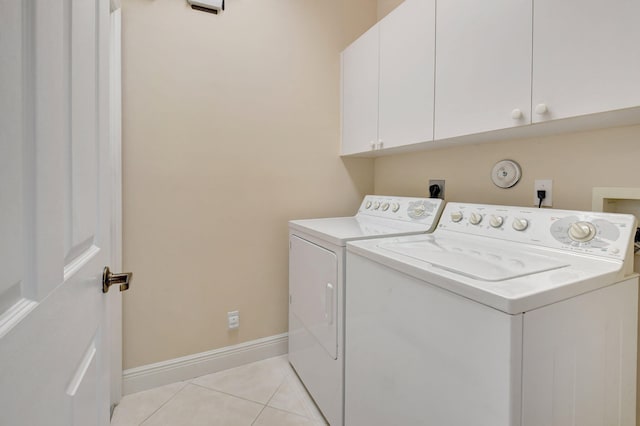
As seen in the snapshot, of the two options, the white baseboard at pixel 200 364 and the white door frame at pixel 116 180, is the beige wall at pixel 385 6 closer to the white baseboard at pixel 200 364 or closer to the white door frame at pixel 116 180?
the white door frame at pixel 116 180

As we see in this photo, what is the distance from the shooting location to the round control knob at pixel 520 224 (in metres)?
1.17

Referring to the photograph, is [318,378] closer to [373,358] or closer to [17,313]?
[373,358]

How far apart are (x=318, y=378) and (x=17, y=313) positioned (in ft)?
4.80


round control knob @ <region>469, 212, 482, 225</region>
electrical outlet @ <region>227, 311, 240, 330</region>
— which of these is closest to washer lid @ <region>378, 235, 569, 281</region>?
round control knob @ <region>469, 212, 482, 225</region>

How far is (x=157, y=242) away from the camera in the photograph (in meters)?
1.76

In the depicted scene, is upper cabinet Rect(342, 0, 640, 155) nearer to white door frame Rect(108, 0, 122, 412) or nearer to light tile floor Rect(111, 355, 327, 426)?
white door frame Rect(108, 0, 122, 412)

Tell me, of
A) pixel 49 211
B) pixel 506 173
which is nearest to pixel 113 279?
pixel 49 211

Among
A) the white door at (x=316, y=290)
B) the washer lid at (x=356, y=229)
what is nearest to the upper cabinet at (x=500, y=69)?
the washer lid at (x=356, y=229)

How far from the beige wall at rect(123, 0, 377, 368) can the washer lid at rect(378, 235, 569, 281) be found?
1.06m

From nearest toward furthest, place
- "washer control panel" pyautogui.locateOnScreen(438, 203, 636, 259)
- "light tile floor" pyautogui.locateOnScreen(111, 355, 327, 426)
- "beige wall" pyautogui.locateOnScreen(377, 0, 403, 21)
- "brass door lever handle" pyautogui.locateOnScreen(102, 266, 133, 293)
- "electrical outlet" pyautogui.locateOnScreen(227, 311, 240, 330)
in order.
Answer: "brass door lever handle" pyautogui.locateOnScreen(102, 266, 133, 293)
"washer control panel" pyautogui.locateOnScreen(438, 203, 636, 259)
"light tile floor" pyautogui.locateOnScreen(111, 355, 327, 426)
"electrical outlet" pyautogui.locateOnScreen(227, 311, 240, 330)
"beige wall" pyautogui.locateOnScreen(377, 0, 403, 21)

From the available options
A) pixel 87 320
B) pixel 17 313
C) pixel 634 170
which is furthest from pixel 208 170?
pixel 634 170

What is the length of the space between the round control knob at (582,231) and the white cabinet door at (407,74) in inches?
27.1

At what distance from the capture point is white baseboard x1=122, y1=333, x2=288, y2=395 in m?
1.73

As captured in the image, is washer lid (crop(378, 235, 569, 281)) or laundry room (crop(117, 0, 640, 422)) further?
laundry room (crop(117, 0, 640, 422))
